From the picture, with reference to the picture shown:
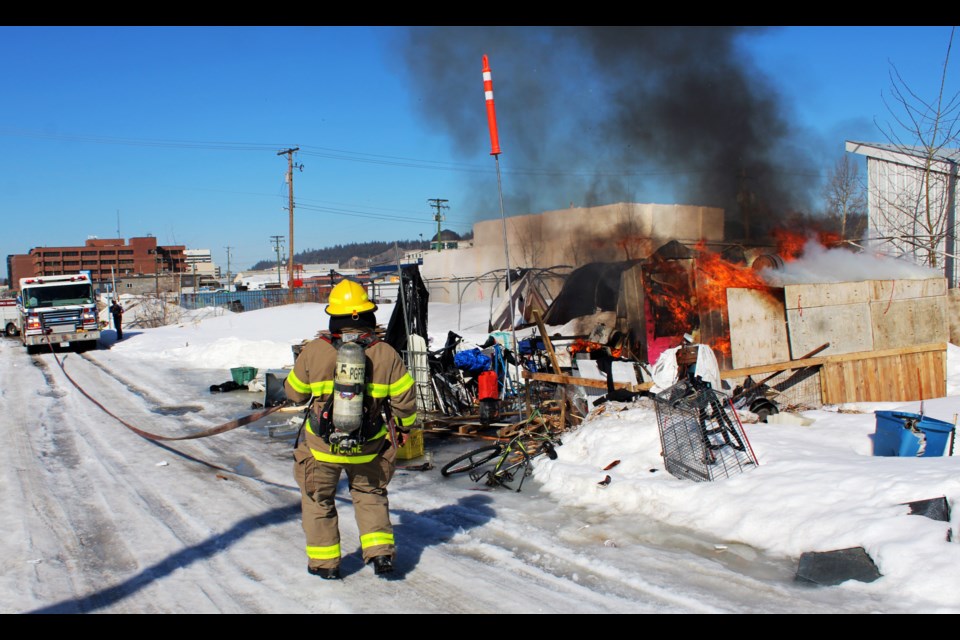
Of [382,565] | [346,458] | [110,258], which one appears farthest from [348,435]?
[110,258]

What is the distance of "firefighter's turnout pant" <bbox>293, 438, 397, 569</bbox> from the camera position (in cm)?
436

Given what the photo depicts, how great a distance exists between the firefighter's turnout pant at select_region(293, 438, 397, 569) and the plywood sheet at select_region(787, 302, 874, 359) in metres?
8.42

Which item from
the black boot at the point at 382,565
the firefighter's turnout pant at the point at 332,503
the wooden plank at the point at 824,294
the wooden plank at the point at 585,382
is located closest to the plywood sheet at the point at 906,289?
the wooden plank at the point at 824,294

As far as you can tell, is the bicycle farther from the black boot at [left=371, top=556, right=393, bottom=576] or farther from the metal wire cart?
the black boot at [left=371, top=556, right=393, bottom=576]

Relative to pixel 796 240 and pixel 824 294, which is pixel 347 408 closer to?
pixel 824 294

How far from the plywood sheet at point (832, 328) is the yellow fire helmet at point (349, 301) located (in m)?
8.42

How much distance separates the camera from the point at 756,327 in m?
11.1

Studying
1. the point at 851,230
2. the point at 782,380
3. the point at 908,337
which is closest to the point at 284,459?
the point at 782,380

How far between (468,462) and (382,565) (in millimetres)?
3314

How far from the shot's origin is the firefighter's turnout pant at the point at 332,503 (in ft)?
14.3

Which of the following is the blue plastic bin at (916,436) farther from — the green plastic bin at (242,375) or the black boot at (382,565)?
the green plastic bin at (242,375)

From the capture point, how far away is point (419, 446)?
805 centimetres

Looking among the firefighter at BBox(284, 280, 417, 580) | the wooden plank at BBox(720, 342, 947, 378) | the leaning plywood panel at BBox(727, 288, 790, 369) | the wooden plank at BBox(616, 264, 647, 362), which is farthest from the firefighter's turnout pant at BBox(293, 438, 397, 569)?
the wooden plank at BBox(616, 264, 647, 362)

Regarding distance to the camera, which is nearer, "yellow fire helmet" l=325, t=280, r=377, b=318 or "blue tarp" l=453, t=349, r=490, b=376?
"yellow fire helmet" l=325, t=280, r=377, b=318
